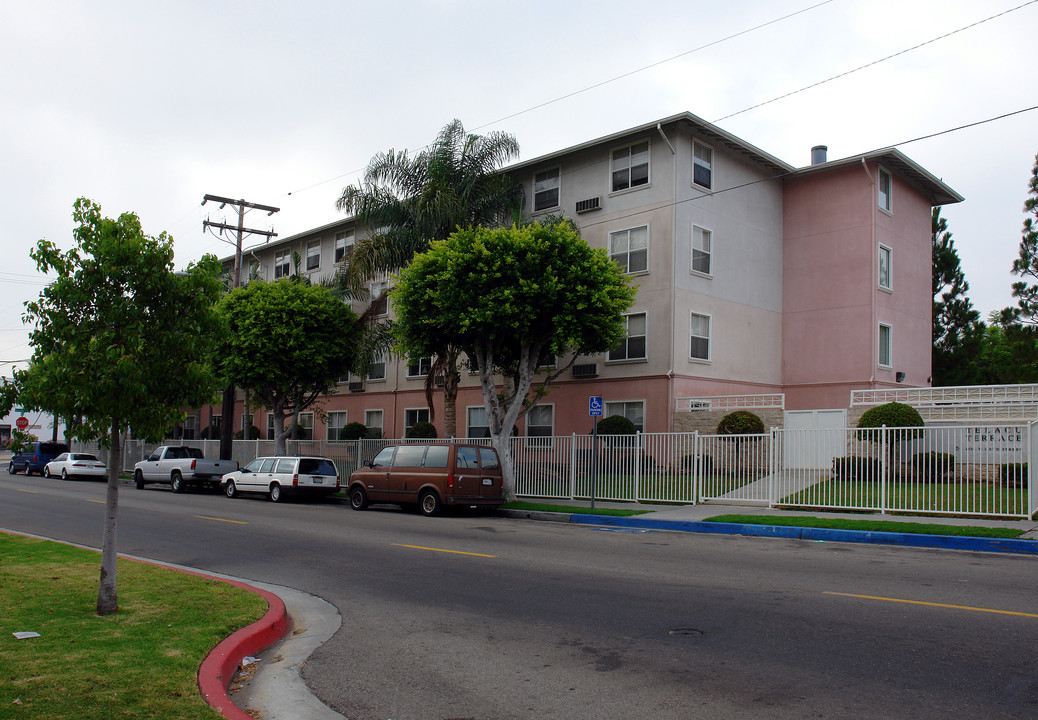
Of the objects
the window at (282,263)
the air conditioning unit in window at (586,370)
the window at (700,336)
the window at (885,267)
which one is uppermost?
the window at (282,263)

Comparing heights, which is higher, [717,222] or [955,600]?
[717,222]

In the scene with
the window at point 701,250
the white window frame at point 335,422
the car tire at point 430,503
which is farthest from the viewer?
the white window frame at point 335,422

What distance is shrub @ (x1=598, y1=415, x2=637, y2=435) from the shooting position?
25.9 meters

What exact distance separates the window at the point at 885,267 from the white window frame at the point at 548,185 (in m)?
11.4

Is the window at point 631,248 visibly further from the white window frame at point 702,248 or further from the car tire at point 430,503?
the car tire at point 430,503

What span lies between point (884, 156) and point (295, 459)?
72.4ft

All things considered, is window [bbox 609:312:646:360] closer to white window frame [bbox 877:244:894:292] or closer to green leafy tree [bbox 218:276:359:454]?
white window frame [bbox 877:244:894:292]

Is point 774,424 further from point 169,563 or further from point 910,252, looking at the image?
point 169,563

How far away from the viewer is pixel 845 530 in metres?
15.2

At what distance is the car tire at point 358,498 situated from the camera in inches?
868

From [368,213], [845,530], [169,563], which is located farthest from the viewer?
[368,213]

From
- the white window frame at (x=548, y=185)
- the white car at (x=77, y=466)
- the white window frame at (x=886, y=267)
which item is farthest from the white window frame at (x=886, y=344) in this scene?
the white car at (x=77, y=466)

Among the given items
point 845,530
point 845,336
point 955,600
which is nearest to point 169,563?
point 955,600

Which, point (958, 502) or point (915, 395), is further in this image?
point (915, 395)
